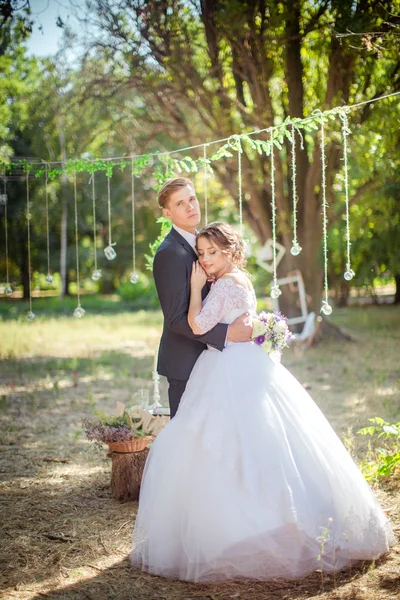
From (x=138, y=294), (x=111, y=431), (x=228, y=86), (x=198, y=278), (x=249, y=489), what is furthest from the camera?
(x=138, y=294)

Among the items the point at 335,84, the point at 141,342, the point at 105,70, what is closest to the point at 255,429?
the point at 335,84

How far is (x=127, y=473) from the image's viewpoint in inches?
186

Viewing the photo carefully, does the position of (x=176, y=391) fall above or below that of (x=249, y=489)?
above

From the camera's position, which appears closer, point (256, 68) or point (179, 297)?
point (179, 297)

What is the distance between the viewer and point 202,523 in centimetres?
330

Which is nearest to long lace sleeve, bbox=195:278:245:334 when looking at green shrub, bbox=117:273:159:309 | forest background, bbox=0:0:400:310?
forest background, bbox=0:0:400:310

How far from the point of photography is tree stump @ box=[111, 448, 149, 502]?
4.71 meters

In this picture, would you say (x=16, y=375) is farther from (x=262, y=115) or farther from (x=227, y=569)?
(x=227, y=569)

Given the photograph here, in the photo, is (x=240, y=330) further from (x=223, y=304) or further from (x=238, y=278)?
(x=238, y=278)

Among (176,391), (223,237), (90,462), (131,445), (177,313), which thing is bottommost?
(90,462)

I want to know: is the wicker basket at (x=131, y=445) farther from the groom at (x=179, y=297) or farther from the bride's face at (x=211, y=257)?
the bride's face at (x=211, y=257)

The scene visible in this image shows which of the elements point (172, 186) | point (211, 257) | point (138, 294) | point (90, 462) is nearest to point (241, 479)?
point (211, 257)

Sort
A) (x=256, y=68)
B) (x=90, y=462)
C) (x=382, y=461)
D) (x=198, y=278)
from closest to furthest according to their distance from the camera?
(x=198, y=278), (x=382, y=461), (x=90, y=462), (x=256, y=68)

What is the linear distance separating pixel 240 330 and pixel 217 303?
210 mm
